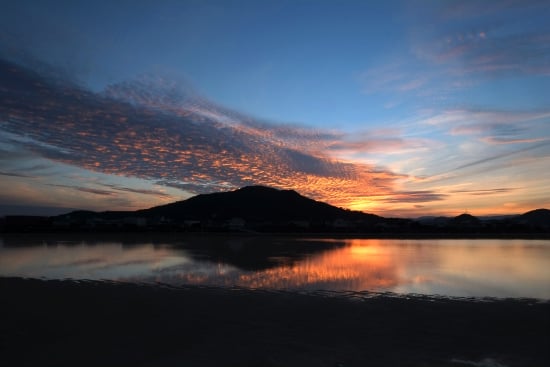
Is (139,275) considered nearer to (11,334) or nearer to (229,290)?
(229,290)

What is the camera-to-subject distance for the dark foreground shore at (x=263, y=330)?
24.2 feet

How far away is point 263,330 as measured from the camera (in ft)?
29.9

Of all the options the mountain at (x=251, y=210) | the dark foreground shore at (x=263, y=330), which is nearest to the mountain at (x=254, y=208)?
the mountain at (x=251, y=210)

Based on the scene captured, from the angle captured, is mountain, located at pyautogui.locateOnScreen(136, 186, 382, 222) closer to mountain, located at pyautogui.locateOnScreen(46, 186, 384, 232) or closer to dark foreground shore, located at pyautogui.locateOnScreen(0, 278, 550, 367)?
mountain, located at pyautogui.locateOnScreen(46, 186, 384, 232)

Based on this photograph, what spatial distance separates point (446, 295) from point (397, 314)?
3982 mm

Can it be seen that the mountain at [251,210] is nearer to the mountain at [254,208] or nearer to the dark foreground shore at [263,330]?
the mountain at [254,208]

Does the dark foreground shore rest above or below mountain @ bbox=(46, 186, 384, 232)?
below

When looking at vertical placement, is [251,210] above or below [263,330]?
above

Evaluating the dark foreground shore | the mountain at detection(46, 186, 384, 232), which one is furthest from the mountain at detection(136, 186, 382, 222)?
the dark foreground shore

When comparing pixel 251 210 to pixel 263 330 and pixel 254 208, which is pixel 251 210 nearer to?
pixel 254 208

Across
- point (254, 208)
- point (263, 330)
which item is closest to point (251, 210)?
point (254, 208)

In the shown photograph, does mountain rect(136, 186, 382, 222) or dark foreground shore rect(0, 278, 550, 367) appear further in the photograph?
mountain rect(136, 186, 382, 222)

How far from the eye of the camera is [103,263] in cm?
2280

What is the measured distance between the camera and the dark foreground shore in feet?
24.2
